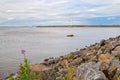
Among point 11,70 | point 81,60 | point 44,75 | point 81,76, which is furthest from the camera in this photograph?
point 11,70

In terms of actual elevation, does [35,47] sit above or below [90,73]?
below

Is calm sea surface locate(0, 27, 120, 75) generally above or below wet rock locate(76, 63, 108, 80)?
below

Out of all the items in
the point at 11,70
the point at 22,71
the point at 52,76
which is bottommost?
the point at 11,70

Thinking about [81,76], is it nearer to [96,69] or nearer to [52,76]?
[96,69]

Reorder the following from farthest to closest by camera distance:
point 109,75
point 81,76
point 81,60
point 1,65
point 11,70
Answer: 1. point 1,65
2. point 11,70
3. point 81,60
4. point 109,75
5. point 81,76

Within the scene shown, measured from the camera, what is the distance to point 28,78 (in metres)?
7.66

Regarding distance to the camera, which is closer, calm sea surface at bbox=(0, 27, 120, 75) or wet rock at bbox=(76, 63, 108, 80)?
wet rock at bbox=(76, 63, 108, 80)

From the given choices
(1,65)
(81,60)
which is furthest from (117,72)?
(1,65)

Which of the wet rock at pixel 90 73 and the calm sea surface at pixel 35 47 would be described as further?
the calm sea surface at pixel 35 47

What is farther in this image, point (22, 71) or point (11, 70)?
point (11, 70)

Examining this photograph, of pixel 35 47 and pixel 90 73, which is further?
pixel 35 47

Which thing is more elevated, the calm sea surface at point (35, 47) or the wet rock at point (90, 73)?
the wet rock at point (90, 73)

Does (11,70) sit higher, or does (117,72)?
(117,72)

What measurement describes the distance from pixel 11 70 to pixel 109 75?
12241 mm
